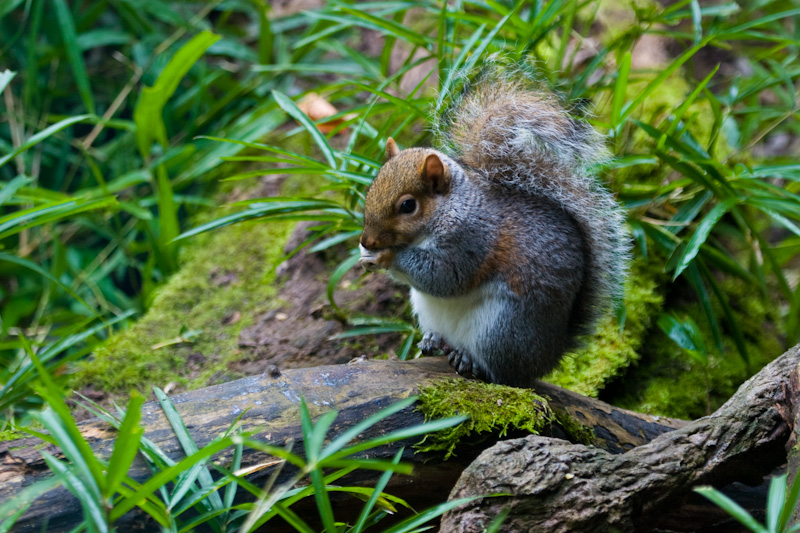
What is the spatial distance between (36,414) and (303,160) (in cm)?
155

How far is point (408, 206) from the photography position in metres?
2.42

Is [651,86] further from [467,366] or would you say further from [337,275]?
[337,275]

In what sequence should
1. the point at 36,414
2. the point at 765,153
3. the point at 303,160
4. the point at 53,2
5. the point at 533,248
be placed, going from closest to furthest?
the point at 36,414 → the point at 533,248 → the point at 303,160 → the point at 53,2 → the point at 765,153

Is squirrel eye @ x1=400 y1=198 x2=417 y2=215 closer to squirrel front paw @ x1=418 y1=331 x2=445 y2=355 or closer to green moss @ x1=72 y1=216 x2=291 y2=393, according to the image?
squirrel front paw @ x1=418 y1=331 x2=445 y2=355

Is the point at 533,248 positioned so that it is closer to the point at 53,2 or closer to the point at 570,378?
the point at 570,378

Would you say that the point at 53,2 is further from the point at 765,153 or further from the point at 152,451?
the point at 765,153

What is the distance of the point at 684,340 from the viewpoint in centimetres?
273

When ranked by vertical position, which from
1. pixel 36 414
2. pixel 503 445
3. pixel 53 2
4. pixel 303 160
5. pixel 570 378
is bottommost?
pixel 570 378

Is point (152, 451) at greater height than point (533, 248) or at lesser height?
lesser

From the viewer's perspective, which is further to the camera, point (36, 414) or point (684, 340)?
point (684, 340)

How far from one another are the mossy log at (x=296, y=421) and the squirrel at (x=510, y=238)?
0.68 feet

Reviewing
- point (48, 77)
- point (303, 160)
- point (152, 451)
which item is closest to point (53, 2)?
point (48, 77)

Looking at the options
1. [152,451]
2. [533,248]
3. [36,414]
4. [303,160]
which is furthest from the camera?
[303,160]

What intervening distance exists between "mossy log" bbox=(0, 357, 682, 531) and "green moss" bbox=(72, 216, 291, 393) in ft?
3.39
